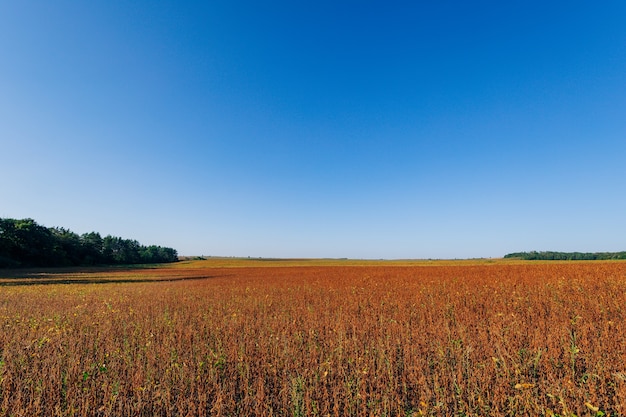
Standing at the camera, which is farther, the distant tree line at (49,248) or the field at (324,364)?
the distant tree line at (49,248)

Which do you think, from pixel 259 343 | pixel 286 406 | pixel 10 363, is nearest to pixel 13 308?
pixel 10 363

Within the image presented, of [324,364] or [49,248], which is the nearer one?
[324,364]

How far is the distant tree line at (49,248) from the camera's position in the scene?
62.9 m

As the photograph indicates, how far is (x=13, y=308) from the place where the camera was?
1177 centimetres

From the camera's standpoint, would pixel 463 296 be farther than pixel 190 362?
Yes

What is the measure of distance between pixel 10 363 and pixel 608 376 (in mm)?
10387

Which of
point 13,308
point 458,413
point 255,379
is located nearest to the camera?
point 458,413

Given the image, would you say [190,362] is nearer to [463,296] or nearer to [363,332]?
[363,332]

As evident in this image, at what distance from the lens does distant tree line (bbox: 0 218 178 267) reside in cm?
6291

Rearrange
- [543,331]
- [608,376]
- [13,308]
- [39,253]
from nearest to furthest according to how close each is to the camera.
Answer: [608,376]
[543,331]
[13,308]
[39,253]

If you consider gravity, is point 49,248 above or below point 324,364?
above

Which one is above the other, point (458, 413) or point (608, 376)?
point (608, 376)

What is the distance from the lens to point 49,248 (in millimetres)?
69750

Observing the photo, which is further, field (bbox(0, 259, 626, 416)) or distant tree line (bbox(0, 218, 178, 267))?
distant tree line (bbox(0, 218, 178, 267))
